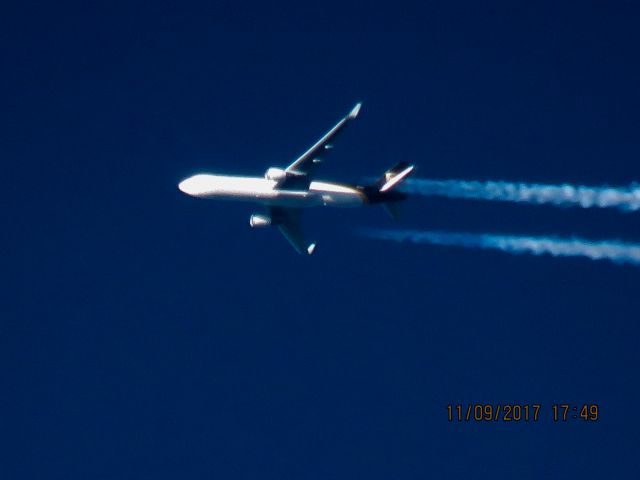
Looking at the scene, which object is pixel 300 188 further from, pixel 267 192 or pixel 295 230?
pixel 295 230

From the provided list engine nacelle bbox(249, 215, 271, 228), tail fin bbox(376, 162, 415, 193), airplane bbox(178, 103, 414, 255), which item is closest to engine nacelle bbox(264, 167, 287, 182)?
airplane bbox(178, 103, 414, 255)

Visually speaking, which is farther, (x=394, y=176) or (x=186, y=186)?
(x=394, y=176)

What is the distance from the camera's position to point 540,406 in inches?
2318

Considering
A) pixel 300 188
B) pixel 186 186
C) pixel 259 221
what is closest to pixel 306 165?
pixel 300 188

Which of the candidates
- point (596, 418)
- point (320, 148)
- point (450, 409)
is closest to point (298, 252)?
point (320, 148)

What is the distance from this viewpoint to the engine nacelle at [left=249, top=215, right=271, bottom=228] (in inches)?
2483

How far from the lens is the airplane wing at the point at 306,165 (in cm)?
5956

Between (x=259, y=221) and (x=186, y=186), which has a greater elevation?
(x=259, y=221)

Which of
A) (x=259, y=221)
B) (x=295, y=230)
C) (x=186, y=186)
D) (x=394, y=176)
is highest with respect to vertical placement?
(x=394, y=176)

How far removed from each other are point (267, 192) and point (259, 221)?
3.95m

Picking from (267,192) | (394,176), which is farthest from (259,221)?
(394,176)

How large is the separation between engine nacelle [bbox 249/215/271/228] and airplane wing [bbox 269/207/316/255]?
1.52 meters

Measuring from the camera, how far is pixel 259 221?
2486 inches

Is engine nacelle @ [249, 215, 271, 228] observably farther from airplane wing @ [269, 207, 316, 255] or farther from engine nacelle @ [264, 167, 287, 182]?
engine nacelle @ [264, 167, 287, 182]
